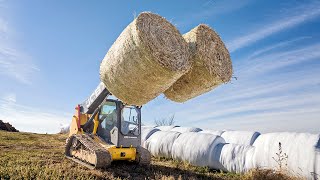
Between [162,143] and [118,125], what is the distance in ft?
15.2

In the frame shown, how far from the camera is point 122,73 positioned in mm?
6734

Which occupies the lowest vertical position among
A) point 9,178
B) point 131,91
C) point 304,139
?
point 9,178

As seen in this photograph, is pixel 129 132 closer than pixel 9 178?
No

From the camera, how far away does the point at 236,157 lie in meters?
11.9

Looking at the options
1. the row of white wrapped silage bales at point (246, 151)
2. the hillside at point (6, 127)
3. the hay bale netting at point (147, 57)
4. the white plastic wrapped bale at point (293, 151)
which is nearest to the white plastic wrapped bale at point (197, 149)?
the row of white wrapped silage bales at point (246, 151)

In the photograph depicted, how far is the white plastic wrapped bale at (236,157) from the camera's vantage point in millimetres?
11406

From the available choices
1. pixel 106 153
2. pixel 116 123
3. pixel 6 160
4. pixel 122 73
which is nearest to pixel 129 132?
pixel 116 123

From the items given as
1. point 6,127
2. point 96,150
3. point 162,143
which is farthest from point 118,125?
point 6,127

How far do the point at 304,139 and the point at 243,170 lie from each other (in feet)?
7.72

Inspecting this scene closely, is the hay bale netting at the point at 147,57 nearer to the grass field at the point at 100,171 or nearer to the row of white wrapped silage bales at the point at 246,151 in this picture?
the grass field at the point at 100,171

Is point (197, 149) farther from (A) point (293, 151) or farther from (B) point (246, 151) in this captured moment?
(A) point (293, 151)

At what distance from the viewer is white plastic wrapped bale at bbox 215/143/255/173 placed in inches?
449

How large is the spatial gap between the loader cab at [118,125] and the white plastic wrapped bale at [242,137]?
15.8 feet

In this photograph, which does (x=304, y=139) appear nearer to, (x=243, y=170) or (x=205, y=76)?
(x=243, y=170)
